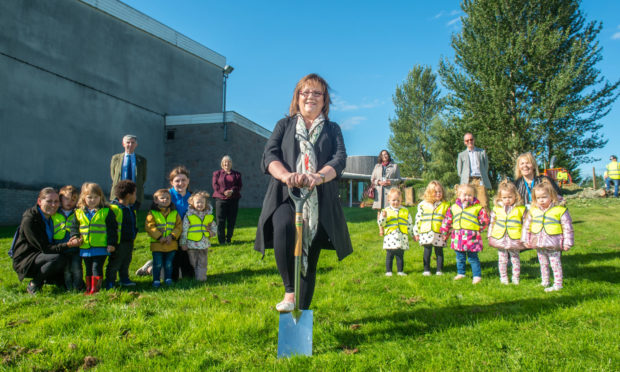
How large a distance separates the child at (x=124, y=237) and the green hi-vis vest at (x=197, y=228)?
0.74 metres

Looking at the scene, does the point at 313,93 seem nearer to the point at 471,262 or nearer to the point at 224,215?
the point at 471,262

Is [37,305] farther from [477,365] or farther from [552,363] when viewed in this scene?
[552,363]

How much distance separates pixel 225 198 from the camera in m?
8.02

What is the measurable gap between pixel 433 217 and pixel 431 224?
122 millimetres

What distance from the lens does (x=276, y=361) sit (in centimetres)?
246

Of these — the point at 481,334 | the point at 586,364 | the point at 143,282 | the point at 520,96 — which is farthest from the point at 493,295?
the point at 520,96

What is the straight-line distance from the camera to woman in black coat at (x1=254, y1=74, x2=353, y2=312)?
272cm

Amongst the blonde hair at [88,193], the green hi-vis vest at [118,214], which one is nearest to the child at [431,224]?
the green hi-vis vest at [118,214]

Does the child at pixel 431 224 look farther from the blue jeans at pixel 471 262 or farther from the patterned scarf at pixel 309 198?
the patterned scarf at pixel 309 198

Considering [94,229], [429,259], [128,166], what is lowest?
[429,259]

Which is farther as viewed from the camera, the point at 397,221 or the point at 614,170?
the point at 614,170

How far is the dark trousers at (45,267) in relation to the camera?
446cm

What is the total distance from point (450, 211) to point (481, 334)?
2.84 m

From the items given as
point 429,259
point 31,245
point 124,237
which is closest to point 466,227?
point 429,259
